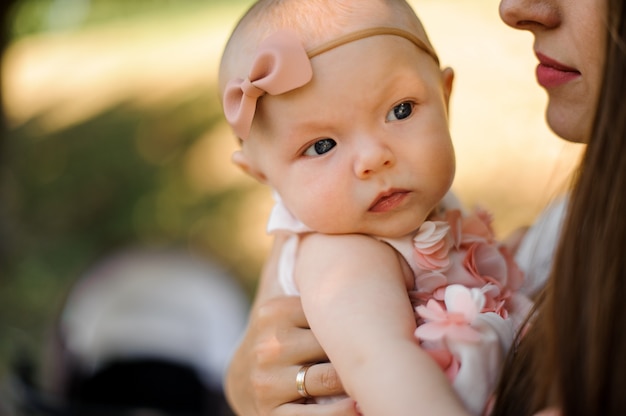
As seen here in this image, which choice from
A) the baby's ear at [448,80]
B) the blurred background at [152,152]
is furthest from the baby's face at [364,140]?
the blurred background at [152,152]

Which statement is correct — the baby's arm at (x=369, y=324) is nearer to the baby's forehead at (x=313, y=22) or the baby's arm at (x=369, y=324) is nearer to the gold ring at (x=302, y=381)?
the gold ring at (x=302, y=381)

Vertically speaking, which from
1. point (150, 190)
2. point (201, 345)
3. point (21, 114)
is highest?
point (21, 114)

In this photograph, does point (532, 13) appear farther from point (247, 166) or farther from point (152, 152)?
point (152, 152)

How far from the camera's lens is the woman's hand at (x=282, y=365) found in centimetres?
144

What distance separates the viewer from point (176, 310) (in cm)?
424

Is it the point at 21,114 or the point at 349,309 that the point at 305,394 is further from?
the point at 21,114

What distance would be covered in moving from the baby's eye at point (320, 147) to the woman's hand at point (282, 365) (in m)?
0.32

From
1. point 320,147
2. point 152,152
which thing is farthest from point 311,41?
point 152,152

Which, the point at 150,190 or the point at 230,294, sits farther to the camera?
the point at 150,190

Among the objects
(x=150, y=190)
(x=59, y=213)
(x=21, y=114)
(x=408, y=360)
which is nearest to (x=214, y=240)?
(x=150, y=190)

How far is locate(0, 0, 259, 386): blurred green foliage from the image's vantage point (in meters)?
5.44

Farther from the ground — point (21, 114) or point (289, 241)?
point (21, 114)

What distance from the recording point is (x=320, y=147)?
4.50 feet

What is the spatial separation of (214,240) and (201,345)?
1668mm
